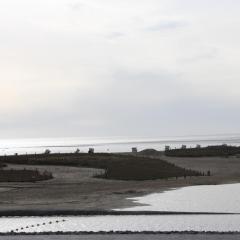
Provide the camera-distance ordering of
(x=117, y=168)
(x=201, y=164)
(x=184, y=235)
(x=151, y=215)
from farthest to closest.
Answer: (x=201, y=164)
(x=117, y=168)
(x=151, y=215)
(x=184, y=235)

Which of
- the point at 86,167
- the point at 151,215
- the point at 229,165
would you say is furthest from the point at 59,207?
the point at 229,165

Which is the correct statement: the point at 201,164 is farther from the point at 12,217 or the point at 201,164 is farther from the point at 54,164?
the point at 12,217

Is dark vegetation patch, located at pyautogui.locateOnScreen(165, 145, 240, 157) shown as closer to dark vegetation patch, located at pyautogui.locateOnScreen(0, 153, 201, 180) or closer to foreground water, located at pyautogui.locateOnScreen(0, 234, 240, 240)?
dark vegetation patch, located at pyautogui.locateOnScreen(0, 153, 201, 180)

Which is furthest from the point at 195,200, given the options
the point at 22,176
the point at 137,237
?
the point at 22,176

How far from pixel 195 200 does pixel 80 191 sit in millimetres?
7599

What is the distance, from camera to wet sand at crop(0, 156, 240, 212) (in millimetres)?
25766

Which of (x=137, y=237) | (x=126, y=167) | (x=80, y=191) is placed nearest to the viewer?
(x=137, y=237)

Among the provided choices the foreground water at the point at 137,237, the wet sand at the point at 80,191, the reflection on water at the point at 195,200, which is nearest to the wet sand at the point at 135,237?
the foreground water at the point at 137,237

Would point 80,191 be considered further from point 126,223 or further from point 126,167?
point 126,167

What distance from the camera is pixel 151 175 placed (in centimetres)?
4212

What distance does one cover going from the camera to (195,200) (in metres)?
27.0

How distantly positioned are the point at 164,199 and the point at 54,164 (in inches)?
1087

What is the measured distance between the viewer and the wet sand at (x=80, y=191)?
2577cm

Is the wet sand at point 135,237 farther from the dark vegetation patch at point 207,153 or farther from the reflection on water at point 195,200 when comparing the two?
the dark vegetation patch at point 207,153
